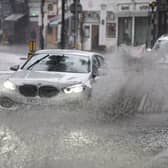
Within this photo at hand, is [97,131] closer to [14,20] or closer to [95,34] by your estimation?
[95,34]

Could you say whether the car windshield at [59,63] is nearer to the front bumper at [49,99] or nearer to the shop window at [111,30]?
the front bumper at [49,99]

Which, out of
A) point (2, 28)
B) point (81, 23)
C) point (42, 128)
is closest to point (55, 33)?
point (81, 23)

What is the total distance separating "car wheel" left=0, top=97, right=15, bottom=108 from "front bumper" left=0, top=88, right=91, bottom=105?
4 centimetres

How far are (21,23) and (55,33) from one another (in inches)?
553

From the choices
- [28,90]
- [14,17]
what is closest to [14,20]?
[14,17]

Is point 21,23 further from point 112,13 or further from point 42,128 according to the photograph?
point 42,128

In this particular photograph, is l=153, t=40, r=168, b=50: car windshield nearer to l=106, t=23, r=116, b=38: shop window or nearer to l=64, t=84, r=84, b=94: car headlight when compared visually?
l=64, t=84, r=84, b=94: car headlight

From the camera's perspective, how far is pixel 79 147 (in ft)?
28.2

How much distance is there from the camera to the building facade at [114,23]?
52000 mm

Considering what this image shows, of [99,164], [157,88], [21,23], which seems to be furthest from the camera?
[21,23]

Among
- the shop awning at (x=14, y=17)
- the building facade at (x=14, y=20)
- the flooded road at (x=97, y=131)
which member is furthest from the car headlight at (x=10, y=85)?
the shop awning at (x=14, y=17)

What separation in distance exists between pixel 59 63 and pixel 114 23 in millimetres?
41875

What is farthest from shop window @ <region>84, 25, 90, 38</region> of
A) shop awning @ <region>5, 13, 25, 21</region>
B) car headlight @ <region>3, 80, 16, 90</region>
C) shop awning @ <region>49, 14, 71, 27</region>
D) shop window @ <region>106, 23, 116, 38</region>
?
car headlight @ <region>3, 80, 16, 90</region>

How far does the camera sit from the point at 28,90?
1217cm
